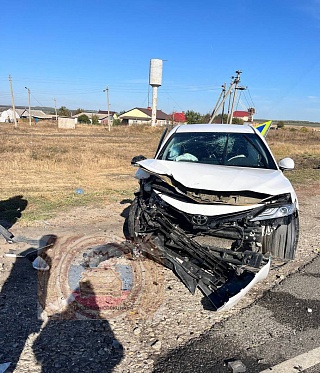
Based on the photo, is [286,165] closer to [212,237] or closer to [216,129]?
[216,129]

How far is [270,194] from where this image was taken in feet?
12.4

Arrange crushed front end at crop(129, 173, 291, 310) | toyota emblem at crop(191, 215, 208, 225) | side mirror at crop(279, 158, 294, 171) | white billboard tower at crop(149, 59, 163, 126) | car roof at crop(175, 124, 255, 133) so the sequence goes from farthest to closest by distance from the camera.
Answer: white billboard tower at crop(149, 59, 163, 126)
car roof at crop(175, 124, 255, 133)
side mirror at crop(279, 158, 294, 171)
toyota emblem at crop(191, 215, 208, 225)
crushed front end at crop(129, 173, 291, 310)

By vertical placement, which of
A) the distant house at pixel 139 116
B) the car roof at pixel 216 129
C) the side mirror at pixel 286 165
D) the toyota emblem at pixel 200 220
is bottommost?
the distant house at pixel 139 116

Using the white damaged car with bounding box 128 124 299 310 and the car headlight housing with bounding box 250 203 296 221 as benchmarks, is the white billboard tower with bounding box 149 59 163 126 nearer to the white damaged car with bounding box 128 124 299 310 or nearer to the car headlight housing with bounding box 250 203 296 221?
the white damaged car with bounding box 128 124 299 310

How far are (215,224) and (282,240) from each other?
3.21ft

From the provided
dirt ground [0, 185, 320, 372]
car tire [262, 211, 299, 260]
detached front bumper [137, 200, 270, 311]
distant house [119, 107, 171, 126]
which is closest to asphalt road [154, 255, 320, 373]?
dirt ground [0, 185, 320, 372]

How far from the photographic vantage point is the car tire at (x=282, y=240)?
4.23 metres

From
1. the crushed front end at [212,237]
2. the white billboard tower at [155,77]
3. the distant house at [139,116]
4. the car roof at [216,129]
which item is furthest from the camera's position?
the distant house at [139,116]

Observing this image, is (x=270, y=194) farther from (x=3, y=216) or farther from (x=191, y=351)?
(x=3, y=216)

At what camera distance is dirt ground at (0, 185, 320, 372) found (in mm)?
2762

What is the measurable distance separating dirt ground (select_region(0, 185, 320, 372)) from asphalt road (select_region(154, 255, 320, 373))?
0.12 meters

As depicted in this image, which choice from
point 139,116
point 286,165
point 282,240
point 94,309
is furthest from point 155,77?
point 94,309

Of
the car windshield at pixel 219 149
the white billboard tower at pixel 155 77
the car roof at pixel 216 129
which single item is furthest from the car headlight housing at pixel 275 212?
the white billboard tower at pixel 155 77

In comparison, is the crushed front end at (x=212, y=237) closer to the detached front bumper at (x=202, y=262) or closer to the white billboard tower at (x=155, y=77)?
the detached front bumper at (x=202, y=262)
